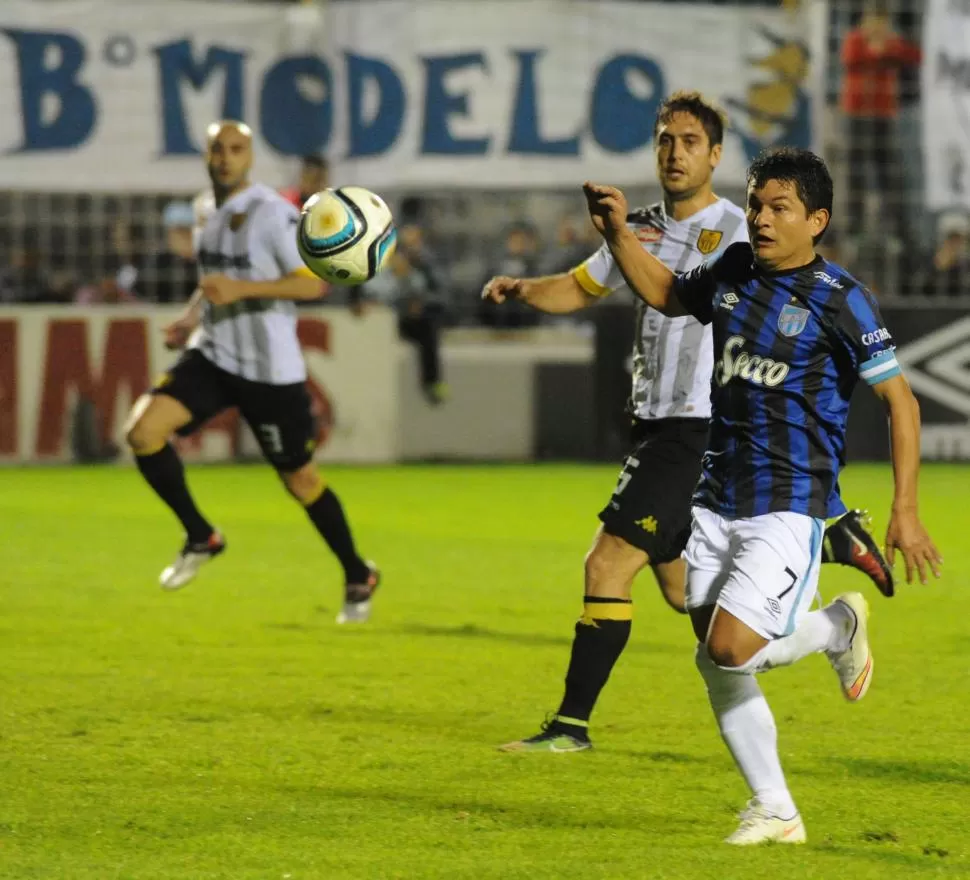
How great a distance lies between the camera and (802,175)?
16.2 feet

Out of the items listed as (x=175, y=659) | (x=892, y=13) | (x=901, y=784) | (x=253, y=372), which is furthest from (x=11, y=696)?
(x=892, y=13)

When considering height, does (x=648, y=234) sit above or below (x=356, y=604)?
above

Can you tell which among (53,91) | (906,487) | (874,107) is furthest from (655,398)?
(874,107)

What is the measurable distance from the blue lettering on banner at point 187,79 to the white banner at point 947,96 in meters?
6.08

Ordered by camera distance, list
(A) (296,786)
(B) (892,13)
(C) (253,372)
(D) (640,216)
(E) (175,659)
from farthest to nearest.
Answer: (B) (892,13) → (C) (253,372) → (E) (175,659) → (D) (640,216) → (A) (296,786)

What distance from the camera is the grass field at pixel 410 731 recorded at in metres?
4.87

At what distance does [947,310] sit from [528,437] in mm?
3795

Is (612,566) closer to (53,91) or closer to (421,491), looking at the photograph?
(421,491)

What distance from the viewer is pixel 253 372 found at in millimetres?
8930

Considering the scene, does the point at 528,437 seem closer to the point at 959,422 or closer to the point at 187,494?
the point at 959,422

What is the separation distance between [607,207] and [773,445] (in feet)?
2.48

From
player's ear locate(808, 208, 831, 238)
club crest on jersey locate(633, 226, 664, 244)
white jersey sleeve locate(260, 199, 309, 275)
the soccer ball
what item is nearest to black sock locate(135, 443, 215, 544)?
white jersey sleeve locate(260, 199, 309, 275)

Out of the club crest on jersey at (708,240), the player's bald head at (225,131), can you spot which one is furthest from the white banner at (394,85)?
the club crest on jersey at (708,240)

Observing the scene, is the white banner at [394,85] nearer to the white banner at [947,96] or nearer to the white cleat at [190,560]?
the white banner at [947,96]
